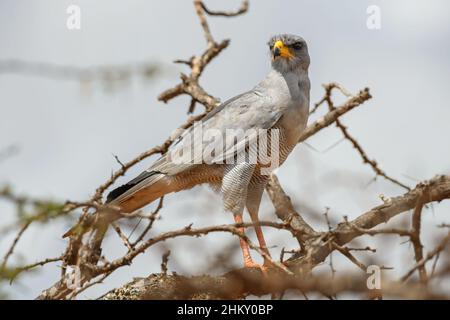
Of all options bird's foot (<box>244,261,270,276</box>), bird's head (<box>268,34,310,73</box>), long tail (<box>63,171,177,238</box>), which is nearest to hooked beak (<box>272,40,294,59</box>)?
bird's head (<box>268,34,310,73</box>)

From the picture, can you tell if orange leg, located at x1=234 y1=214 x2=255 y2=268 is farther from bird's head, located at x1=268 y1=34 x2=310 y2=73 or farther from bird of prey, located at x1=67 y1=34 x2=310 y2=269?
bird's head, located at x1=268 y1=34 x2=310 y2=73

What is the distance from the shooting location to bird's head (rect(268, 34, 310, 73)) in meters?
6.80

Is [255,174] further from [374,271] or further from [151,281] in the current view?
[374,271]

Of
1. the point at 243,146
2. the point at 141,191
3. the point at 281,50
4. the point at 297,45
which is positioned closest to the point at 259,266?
the point at 243,146

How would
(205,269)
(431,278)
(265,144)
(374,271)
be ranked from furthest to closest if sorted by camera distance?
1. (265,144)
2. (205,269)
3. (374,271)
4. (431,278)

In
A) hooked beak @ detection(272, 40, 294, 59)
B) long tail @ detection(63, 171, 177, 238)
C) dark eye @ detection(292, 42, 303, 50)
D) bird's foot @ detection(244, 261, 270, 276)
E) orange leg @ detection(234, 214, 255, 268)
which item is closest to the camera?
bird's foot @ detection(244, 261, 270, 276)

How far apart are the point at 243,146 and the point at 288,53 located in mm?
946

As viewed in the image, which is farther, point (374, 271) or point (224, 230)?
point (224, 230)

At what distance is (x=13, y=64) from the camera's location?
12.3 feet

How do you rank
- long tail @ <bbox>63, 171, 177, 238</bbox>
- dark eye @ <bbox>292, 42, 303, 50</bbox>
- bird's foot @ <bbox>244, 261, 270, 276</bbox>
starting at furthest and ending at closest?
dark eye @ <bbox>292, 42, 303, 50</bbox> < long tail @ <bbox>63, 171, 177, 238</bbox> < bird's foot @ <bbox>244, 261, 270, 276</bbox>

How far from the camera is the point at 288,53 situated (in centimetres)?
682
